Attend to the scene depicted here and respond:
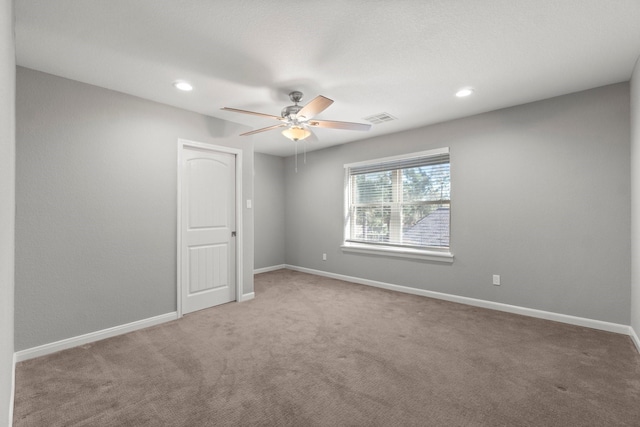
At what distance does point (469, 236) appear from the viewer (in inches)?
150

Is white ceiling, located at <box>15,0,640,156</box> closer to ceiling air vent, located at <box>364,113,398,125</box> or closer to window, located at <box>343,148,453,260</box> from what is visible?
ceiling air vent, located at <box>364,113,398,125</box>

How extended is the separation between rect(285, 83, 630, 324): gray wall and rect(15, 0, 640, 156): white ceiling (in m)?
0.38

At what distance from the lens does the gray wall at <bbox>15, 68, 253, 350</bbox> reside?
8.16ft

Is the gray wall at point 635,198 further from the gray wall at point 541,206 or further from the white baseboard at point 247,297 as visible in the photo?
the white baseboard at point 247,297

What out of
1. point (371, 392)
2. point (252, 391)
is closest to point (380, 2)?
point (371, 392)

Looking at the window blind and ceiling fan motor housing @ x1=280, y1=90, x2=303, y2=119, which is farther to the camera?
the window blind

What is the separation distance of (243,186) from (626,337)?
452 centimetres

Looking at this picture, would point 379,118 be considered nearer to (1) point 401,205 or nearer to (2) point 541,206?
(1) point 401,205

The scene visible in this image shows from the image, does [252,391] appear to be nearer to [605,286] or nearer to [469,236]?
[469,236]

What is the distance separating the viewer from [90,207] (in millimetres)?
2805

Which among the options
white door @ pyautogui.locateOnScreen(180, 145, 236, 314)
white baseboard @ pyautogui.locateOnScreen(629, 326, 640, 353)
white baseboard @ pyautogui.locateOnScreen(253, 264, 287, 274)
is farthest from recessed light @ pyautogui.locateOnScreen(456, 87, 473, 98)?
white baseboard @ pyautogui.locateOnScreen(253, 264, 287, 274)

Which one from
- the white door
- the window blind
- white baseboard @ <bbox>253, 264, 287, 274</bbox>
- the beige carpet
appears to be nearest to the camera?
the beige carpet

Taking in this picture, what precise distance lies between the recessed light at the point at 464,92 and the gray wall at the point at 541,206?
78 centimetres

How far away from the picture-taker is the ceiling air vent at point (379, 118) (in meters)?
3.76
